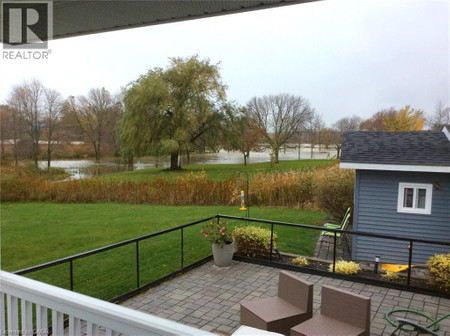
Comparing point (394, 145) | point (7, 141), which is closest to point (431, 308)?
point (394, 145)

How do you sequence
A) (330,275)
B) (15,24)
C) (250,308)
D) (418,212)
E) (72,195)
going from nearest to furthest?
(15,24), (250,308), (330,275), (418,212), (72,195)

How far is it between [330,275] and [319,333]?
2.87m

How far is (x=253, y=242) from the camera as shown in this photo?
6965mm

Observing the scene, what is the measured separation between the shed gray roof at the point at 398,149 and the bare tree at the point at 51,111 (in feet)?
69.6

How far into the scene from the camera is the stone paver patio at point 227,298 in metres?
4.66

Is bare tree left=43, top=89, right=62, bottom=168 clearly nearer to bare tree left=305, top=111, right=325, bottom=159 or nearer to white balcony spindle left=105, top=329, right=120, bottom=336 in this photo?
bare tree left=305, top=111, right=325, bottom=159

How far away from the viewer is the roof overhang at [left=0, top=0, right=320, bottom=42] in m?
1.64

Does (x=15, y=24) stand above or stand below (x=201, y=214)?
above

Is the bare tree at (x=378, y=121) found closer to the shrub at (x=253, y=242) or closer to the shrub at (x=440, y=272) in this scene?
the shrub at (x=253, y=242)

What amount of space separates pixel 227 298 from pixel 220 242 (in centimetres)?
133

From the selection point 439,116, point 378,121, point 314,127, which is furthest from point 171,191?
point 439,116

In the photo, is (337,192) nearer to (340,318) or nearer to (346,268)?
(346,268)

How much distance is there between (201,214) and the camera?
11.5m

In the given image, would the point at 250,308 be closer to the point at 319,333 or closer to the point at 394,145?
the point at 319,333
